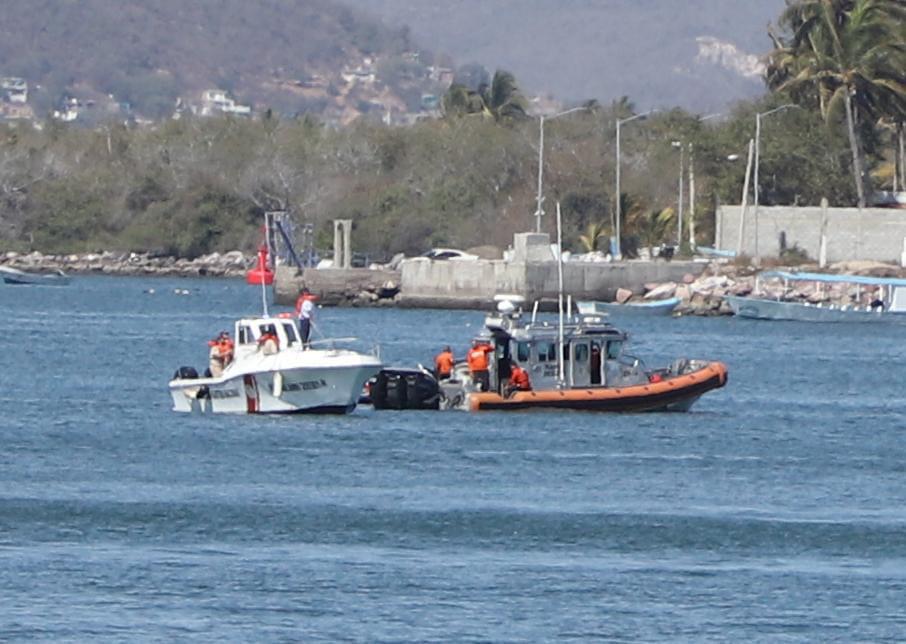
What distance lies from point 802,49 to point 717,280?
45.8 feet

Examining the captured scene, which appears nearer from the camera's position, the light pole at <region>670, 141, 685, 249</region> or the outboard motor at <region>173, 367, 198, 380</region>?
the outboard motor at <region>173, 367, 198, 380</region>

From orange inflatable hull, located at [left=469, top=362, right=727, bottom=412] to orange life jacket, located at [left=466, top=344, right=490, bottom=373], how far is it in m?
0.44

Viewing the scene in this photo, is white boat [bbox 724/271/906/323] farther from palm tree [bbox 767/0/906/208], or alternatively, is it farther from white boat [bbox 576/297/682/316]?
palm tree [bbox 767/0/906/208]

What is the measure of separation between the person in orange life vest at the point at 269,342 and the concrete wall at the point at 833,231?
177 ft

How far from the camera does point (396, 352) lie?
198 ft

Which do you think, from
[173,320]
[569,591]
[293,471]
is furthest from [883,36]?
[569,591]

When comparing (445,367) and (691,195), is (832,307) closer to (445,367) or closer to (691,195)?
(691,195)

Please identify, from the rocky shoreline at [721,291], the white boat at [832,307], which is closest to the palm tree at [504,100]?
the rocky shoreline at [721,291]

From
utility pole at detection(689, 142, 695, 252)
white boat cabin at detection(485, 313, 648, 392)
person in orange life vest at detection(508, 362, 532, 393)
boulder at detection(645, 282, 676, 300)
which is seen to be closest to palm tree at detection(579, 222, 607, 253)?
utility pole at detection(689, 142, 695, 252)

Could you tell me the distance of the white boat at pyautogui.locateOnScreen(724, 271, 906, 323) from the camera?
81.0 m

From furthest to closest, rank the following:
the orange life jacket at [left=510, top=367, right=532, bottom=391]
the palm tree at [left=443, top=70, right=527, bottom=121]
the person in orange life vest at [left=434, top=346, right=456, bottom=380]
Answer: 1. the palm tree at [left=443, top=70, right=527, bottom=121]
2. the person in orange life vest at [left=434, top=346, right=456, bottom=380]
3. the orange life jacket at [left=510, top=367, right=532, bottom=391]

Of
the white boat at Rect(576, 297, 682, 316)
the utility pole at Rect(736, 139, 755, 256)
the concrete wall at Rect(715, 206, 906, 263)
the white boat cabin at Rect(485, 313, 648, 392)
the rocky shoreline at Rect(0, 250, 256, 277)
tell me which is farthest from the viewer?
the rocky shoreline at Rect(0, 250, 256, 277)

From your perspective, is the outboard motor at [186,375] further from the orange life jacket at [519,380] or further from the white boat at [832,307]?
the white boat at [832,307]

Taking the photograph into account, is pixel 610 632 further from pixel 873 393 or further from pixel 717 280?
pixel 717 280
